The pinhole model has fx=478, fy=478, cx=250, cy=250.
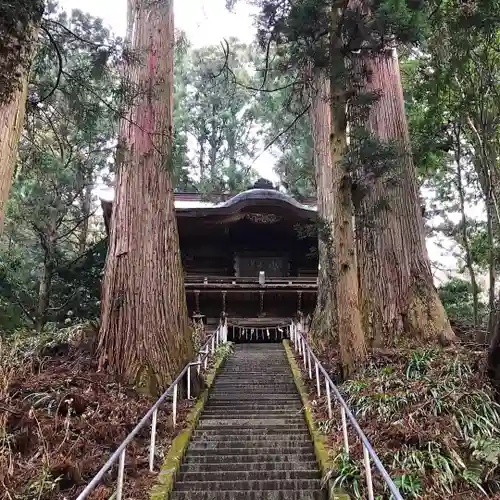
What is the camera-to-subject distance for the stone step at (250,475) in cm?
430

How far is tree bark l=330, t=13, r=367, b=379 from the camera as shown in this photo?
221 inches

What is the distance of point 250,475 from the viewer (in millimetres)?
4359

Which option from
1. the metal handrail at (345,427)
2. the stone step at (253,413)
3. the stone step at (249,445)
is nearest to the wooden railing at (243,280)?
the metal handrail at (345,427)

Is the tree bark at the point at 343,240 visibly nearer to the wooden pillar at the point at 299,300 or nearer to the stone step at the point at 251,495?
the stone step at the point at 251,495

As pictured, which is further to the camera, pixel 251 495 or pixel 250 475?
pixel 250 475

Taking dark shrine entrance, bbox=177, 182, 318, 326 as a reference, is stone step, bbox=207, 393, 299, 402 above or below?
below

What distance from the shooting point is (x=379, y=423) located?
4.60m

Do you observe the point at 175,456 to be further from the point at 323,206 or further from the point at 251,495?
the point at 323,206

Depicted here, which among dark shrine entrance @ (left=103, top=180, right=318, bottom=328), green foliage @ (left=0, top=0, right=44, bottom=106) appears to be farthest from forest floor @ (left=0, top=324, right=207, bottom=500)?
dark shrine entrance @ (left=103, top=180, right=318, bottom=328)

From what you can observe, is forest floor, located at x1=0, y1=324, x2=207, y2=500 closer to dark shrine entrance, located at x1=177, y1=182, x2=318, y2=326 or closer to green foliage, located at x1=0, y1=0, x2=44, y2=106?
green foliage, located at x1=0, y1=0, x2=44, y2=106

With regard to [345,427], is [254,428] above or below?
below

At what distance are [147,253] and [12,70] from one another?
12.0ft

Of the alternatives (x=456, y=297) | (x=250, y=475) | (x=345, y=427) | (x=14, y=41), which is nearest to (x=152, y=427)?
(x=250, y=475)

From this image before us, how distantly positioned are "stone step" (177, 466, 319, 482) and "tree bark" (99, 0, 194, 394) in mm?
1337
